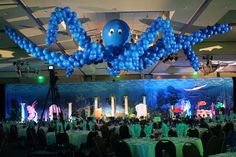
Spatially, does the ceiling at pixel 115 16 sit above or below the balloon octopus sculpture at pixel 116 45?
above

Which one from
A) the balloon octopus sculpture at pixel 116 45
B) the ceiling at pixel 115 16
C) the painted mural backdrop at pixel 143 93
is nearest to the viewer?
the balloon octopus sculpture at pixel 116 45

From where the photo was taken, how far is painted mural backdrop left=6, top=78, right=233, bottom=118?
809 inches

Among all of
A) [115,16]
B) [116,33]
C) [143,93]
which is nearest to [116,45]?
[116,33]

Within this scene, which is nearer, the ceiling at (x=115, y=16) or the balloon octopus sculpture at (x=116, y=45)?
Answer: the balloon octopus sculpture at (x=116, y=45)

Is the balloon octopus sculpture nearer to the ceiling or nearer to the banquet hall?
the banquet hall

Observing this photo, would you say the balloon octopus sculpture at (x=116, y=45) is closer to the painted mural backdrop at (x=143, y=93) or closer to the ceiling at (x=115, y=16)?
the ceiling at (x=115, y=16)

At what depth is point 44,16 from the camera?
8.26m

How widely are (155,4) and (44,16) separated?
2547 mm

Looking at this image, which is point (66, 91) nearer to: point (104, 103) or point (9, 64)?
point (104, 103)

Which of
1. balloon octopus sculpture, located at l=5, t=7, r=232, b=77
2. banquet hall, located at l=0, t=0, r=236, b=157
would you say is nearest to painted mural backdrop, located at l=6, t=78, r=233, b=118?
banquet hall, located at l=0, t=0, r=236, b=157

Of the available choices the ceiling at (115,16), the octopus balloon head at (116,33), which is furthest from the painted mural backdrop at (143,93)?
the octopus balloon head at (116,33)

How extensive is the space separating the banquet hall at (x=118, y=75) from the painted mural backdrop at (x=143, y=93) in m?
0.06

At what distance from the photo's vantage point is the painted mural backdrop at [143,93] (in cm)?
2055

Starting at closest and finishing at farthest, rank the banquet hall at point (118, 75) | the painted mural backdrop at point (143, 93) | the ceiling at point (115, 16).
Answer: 1. the banquet hall at point (118, 75)
2. the ceiling at point (115, 16)
3. the painted mural backdrop at point (143, 93)
